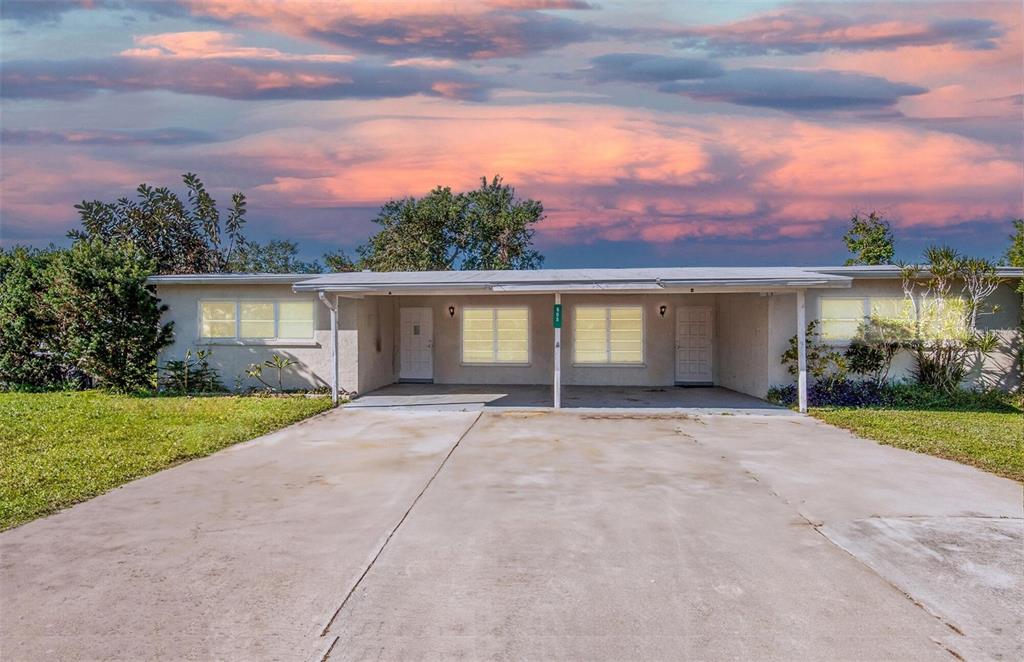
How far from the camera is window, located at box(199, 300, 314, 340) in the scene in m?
14.1

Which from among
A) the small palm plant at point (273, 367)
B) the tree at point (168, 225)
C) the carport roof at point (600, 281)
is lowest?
the small palm plant at point (273, 367)

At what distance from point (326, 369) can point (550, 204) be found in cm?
2244

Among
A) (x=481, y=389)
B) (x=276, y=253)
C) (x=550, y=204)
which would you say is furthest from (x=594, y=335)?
(x=276, y=253)

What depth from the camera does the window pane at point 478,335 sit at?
16250mm

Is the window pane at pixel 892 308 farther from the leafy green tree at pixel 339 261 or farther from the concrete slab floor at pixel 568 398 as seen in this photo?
the leafy green tree at pixel 339 261

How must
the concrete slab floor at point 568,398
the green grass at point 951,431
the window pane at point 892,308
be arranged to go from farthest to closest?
the window pane at point 892,308 → the concrete slab floor at point 568,398 → the green grass at point 951,431

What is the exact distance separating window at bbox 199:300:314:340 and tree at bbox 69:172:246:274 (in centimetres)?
1998

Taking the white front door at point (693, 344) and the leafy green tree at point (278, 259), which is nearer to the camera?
the white front door at point (693, 344)

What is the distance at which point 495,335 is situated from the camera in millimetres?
16234

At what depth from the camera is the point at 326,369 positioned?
551 inches

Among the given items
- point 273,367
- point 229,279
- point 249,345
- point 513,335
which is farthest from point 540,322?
point 229,279

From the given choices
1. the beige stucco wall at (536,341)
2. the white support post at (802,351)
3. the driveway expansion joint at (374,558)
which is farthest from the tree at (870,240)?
the driveway expansion joint at (374,558)

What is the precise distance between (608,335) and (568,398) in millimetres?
2936

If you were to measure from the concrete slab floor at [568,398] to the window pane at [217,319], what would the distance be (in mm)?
3535
